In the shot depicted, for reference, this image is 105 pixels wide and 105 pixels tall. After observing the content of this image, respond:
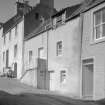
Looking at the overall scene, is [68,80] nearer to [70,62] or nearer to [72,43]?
[70,62]

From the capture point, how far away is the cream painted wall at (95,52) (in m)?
14.5

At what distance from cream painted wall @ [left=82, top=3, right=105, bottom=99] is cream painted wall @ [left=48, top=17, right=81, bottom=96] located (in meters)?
0.94

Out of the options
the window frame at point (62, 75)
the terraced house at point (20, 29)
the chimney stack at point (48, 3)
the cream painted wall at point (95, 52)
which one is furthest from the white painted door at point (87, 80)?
the chimney stack at point (48, 3)

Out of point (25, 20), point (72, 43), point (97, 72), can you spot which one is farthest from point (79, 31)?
point (25, 20)

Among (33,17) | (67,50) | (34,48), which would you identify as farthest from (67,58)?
(33,17)

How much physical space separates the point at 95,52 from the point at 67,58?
4062 mm

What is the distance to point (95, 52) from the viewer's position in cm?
1531

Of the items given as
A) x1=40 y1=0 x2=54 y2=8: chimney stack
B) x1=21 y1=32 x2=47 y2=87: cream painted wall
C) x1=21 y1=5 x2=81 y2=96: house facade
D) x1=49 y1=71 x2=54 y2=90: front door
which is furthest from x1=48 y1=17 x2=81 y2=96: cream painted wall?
x1=40 y1=0 x2=54 y2=8: chimney stack

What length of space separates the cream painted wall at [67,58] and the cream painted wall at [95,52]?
3.09 ft

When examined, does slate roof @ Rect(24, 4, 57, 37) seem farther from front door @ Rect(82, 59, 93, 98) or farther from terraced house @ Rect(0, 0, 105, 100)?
front door @ Rect(82, 59, 93, 98)

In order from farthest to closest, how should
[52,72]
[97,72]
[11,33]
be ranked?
1. [11,33]
2. [52,72]
3. [97,72]

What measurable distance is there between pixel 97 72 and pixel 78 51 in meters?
2.94

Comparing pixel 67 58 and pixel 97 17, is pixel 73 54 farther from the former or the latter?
pixel 97 17

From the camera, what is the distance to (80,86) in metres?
16.5
